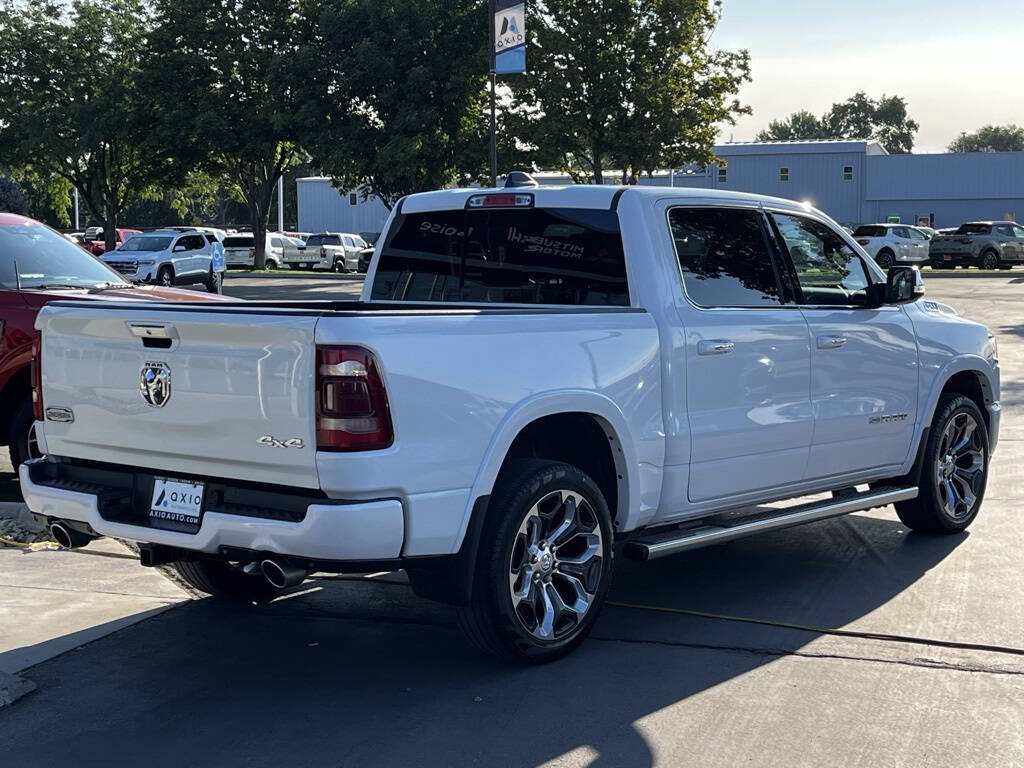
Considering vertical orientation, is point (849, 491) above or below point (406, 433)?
below

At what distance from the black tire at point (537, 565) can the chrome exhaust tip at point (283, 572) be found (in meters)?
0.70

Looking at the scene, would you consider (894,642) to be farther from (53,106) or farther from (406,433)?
(53,106)

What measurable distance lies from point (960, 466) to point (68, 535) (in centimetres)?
516

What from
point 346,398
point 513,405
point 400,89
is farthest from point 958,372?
point 400,89

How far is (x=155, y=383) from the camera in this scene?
4871 millimetres

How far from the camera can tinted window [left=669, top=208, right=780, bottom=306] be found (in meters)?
6.09

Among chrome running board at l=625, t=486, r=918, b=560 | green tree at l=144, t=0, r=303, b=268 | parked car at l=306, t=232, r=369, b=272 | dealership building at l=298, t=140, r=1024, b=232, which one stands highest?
green tree at l=144, t=0, r=303, b=268

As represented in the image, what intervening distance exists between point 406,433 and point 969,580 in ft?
11.5

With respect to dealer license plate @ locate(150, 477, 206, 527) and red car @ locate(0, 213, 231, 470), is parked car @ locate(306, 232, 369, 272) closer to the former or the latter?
red car @ locate(0, 213, 231, 470)

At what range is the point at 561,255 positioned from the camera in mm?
6133

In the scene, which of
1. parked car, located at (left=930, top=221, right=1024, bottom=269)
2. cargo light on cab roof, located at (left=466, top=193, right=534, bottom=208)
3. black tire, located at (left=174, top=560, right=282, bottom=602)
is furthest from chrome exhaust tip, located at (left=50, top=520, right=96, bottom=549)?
parked car, located at (left=930, top=221, right=1024, bottom=269)

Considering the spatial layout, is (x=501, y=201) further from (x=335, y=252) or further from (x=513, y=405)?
(x=335, y=252)

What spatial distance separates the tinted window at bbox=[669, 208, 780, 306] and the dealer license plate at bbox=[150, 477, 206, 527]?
2.41 meters

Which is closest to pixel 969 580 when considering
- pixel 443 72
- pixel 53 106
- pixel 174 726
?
pixel 174 726
